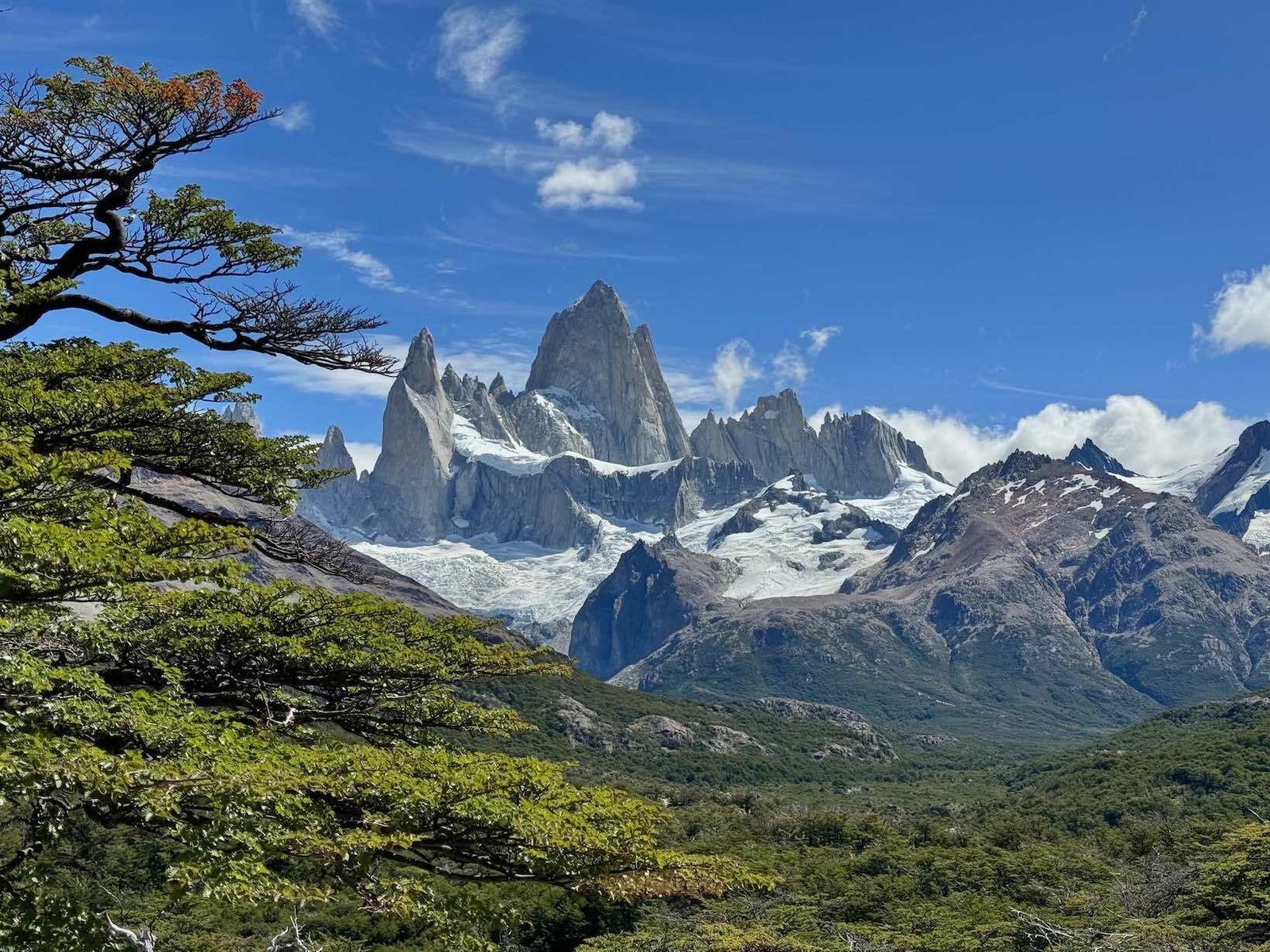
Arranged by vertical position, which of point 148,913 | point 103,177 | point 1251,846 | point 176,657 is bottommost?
point 148,913

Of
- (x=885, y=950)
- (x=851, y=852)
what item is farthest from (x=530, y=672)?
(x=851, y=852)

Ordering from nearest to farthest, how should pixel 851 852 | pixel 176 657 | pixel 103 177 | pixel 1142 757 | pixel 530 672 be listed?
pixel 176 657, pixel 103 177, pixel 530 672, pixel 851 852, pixel 1142 757

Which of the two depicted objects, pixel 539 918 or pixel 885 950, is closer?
pixel 885 950

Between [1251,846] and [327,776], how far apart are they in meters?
56.0

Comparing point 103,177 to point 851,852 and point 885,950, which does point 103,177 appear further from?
point 851,852

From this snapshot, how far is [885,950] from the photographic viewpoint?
4912 centimetres

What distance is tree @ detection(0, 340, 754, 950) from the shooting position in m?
12.8

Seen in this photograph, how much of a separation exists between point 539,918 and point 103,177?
217 ft

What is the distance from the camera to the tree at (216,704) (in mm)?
12789

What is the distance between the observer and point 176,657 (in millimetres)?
18672

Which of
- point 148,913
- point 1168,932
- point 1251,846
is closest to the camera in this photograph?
point 1168,932

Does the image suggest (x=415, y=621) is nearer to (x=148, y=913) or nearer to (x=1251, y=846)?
(x=1251, y=846)

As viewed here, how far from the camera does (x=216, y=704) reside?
1961 cm

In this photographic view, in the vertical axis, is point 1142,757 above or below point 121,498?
below
